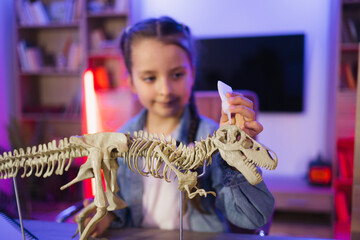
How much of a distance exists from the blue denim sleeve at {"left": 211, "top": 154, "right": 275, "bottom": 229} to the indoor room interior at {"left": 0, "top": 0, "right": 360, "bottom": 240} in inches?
71.8

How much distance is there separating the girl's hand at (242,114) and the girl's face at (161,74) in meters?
0.36

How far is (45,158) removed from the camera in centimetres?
80

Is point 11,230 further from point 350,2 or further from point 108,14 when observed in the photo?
point 350,2

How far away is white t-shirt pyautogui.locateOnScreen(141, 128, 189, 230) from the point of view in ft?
3.67

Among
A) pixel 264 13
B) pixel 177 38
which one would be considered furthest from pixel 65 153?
pixel 264 13

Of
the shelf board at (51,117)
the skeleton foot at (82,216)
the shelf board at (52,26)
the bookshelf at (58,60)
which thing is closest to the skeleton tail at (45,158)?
the skeleton foot at (82,216)

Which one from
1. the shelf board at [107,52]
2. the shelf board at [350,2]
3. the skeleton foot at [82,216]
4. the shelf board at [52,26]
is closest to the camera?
the skeleton foot at [82,216]

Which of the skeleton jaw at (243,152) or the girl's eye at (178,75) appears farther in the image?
the girl's eye at (178,75)

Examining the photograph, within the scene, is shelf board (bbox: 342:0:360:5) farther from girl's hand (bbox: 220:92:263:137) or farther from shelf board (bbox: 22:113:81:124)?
shelf board (bbox: 22:113:81:124)

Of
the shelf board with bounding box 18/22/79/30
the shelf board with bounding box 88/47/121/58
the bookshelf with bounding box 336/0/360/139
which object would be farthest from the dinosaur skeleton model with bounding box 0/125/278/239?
the shelf board with bounding box 18/22/79/30

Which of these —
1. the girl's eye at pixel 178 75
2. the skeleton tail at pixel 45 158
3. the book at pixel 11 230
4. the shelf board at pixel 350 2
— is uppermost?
the shelf board at pixel 350 2

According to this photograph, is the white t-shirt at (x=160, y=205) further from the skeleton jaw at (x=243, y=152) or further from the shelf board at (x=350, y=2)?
the shelf board at (x=350, y=2)

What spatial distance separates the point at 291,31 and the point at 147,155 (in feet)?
8.63

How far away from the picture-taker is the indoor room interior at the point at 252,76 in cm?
266
